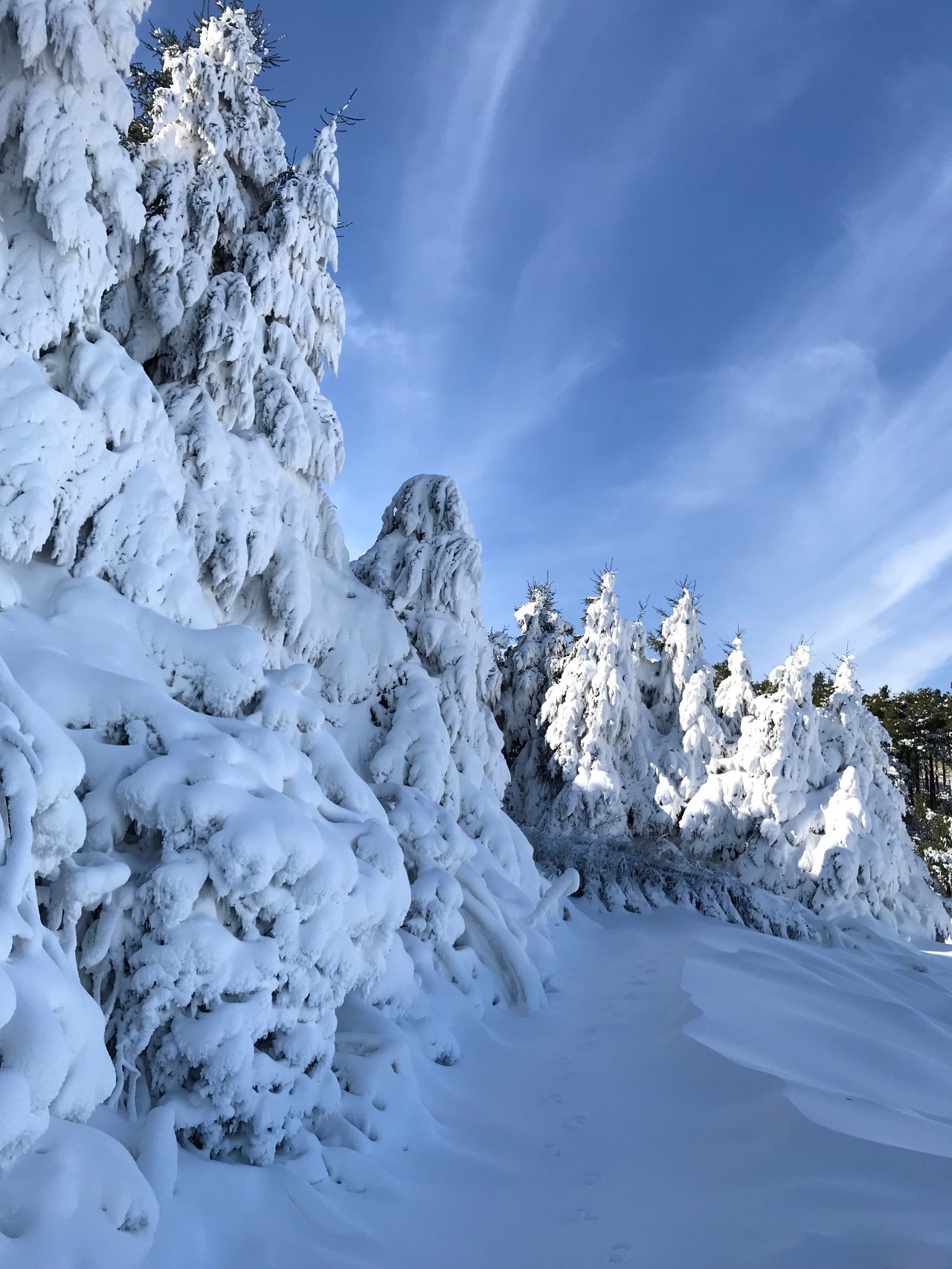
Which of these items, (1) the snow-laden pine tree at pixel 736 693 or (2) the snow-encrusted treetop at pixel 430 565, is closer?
(2) the snow-encrusted treetop at pixel 430 565

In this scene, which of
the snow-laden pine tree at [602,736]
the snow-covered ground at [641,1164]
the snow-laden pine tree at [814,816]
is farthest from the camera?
the snow-laden pine tree at [602,736]

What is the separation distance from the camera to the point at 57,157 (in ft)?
21.5

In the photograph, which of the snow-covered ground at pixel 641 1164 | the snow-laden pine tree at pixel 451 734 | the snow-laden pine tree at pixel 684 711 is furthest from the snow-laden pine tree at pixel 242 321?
the snow-laden pine tree at pixel 684 711

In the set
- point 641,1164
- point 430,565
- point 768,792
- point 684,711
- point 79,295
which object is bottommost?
point 641,1164

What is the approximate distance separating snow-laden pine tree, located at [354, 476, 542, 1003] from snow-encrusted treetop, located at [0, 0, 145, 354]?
5795 millimetres

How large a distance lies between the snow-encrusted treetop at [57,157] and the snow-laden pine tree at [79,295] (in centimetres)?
1

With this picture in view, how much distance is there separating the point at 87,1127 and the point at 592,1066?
15.9ft

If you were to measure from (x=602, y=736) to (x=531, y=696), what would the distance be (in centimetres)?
381

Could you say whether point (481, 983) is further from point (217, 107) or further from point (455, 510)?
point (217, 107)

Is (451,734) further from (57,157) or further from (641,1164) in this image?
(57,157)

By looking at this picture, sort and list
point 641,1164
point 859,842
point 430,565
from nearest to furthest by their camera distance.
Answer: point 641,1164 < point 430,565 < point 859,842

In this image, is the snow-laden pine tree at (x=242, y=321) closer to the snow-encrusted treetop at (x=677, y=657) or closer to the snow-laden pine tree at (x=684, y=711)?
the snow-laden pine tree at (x=684, y=711)

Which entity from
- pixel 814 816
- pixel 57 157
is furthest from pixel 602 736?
pixel 57 157

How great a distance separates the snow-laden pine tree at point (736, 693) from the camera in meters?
22.8
